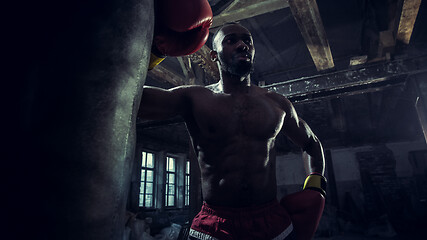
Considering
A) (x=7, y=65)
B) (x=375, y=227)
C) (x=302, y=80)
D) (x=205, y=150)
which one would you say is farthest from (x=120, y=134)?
(x=375, y=227)

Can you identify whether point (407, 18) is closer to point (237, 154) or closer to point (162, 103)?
point (237, 154)

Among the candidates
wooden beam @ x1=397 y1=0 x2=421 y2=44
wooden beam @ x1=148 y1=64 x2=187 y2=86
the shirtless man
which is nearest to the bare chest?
the shirtless man

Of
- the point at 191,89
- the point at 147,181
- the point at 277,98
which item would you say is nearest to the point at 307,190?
the point at 277,98

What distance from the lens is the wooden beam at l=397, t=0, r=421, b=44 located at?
2703mm

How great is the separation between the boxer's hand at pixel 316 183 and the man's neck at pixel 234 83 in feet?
2.63

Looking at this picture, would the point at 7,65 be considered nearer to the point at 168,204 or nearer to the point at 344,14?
the point at 344,14

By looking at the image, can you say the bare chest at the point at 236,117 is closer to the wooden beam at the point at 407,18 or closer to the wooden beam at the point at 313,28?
the wooden beam at the point at 313,28

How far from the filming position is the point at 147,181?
8.36 meters

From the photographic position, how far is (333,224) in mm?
7859

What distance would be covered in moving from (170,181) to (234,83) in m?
7.86

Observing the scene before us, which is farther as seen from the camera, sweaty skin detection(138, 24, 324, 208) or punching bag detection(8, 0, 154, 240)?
sweaty skin detection(138, 24, 324, 208)

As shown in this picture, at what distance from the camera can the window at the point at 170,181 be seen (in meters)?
9.00

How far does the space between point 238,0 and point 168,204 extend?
740 cm

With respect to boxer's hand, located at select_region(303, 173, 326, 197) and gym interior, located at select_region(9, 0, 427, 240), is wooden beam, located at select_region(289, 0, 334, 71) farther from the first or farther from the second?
boxer's hand, located at select_region(303, 173, 326, 197)
